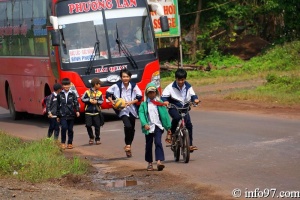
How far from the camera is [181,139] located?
13250 millimetres

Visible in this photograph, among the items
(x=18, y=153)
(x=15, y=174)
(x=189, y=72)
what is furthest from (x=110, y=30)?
(x=189, y=72)

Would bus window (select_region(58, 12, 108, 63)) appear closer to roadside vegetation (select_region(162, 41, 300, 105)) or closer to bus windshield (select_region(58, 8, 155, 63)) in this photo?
bus windshield (select_region(58, 8, 155, 63))

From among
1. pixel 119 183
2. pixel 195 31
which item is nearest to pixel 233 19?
pixel 195 31

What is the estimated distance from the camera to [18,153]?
47.6ft

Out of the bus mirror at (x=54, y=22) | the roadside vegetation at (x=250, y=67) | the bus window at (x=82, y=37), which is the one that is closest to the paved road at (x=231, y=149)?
the bus window at (x=82, y=37)

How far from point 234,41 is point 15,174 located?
98.4 ft

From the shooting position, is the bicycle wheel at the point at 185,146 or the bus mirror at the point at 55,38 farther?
the bus mirror at the point at 55,38

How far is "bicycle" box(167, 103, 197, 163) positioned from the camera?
13133 millimetres

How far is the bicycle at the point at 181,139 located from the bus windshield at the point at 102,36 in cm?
793

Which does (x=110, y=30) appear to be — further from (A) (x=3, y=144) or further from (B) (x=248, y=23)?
(B) (x=248, y=23)

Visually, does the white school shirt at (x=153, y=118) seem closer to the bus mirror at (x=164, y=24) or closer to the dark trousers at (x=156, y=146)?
the dark trousers at (x=156, y=146)
